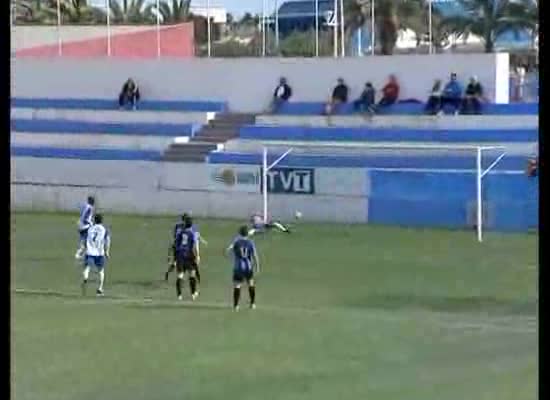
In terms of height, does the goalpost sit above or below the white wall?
above

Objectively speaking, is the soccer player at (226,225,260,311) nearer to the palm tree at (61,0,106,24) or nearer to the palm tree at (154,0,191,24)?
the palm tree at (61,0,106,24)

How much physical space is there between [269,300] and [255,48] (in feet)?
82.5

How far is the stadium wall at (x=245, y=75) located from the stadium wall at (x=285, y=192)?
3.20 m

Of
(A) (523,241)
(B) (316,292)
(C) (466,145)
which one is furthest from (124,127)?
(B) (316,292)

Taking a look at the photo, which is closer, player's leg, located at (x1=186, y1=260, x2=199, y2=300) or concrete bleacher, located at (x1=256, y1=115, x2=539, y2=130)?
player's leg, located at (x1=186, y1=260, x2=199, y2=300)

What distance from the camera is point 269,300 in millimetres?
19172

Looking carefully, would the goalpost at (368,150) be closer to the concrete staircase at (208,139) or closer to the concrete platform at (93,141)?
the concrete staircase at (208,139)

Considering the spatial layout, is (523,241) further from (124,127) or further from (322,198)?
(124,127)

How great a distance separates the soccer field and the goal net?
5.45ft

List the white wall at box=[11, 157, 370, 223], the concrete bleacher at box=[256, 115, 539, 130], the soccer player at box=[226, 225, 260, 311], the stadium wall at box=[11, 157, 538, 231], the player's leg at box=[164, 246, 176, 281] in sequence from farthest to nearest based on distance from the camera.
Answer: the white wall at box=[11, 157, 370, 223], the concrete bleacher at box=[256, 115, 539, 130], the stadium wall at box=[11, 157, 538, 231], the player's leg at box=[164, 246, 176, 281], the soccer player at box=[226, 225, 260, 311]

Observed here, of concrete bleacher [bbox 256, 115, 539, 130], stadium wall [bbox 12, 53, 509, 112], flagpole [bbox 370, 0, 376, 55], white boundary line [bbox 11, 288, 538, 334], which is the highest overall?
flagpole [bbox 370, 0, 376, 55]

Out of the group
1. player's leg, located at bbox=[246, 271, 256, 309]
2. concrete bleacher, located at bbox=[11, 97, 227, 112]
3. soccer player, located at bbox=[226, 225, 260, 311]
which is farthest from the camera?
concrete bleacher, located at bbox=[11, 97, 227, 112]

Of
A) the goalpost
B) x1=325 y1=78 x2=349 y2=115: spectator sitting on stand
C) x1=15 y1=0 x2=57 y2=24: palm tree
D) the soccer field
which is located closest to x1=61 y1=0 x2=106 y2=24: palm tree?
x1=15 y1=0 x2=57 y2=24: palm tree

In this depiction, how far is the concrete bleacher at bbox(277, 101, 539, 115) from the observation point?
1229 inches
